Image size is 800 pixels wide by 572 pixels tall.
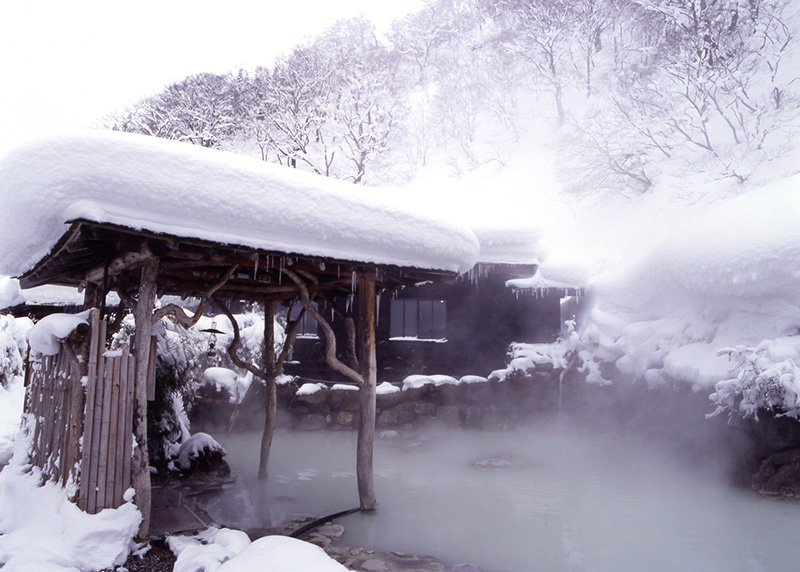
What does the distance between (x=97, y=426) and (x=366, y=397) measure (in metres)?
2.71

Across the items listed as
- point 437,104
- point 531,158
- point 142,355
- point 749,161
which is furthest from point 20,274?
point 437,104

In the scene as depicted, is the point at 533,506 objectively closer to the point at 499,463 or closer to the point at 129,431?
the point at 499,463

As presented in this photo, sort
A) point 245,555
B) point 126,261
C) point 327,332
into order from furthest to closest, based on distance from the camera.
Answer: point 327,332 < point 126,261 < point 245,555

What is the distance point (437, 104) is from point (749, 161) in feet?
64.5

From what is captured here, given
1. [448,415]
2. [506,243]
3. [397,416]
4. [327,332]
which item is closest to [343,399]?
[397,416]

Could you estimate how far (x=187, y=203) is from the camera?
3.79 m

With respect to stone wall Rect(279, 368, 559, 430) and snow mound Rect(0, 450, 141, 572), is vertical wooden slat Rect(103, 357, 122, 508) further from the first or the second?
stone wall Rect(279, 368, 559, 430)

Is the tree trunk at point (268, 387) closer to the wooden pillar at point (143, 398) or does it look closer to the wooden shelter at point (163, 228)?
the wooden shelter at point (163, 228)

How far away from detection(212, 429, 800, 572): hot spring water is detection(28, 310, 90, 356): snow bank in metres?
2.58

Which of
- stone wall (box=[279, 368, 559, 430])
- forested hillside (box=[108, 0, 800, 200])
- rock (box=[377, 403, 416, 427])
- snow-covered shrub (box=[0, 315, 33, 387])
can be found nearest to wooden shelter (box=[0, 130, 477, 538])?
rock (box=[377, 403, 416, 427])

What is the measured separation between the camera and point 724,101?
61.1 feet

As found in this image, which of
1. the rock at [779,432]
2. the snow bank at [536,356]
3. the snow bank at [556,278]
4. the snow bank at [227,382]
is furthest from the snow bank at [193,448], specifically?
the snow bank at [556,278]

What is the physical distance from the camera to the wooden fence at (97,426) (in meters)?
3.87

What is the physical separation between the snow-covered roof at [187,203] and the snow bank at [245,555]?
221cm
